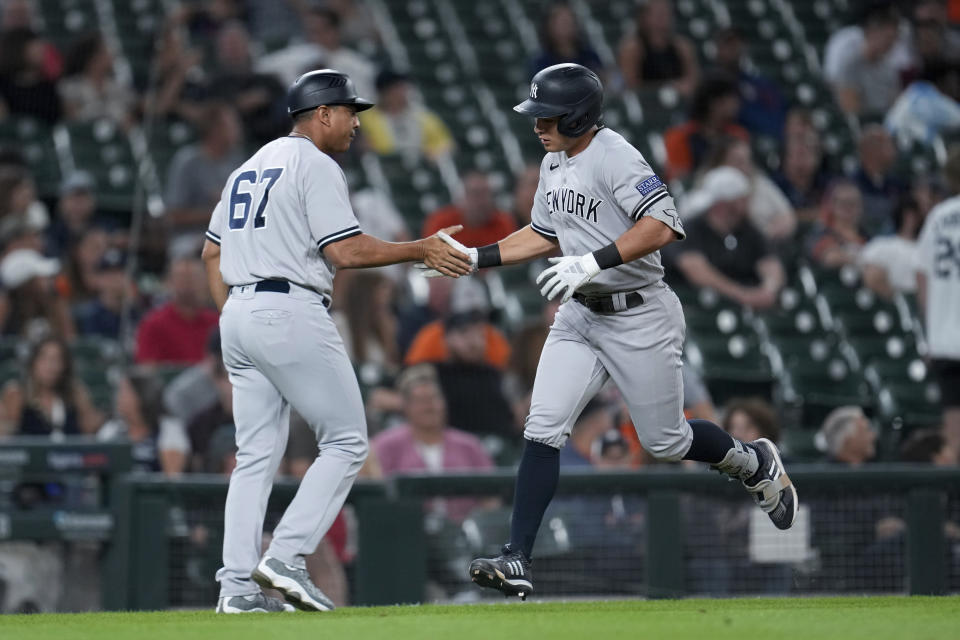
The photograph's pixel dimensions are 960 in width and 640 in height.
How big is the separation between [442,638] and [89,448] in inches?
145

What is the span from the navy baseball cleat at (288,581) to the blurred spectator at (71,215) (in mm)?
5266

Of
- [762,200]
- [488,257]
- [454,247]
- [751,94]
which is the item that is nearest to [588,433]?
[488,257]

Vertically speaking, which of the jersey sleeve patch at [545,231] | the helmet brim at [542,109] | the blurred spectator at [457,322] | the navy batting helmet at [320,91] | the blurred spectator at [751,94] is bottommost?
the blurred spectator at [457,322]

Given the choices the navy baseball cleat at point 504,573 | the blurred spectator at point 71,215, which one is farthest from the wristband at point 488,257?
the blurred spectator at point 71,215

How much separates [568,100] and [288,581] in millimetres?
1913

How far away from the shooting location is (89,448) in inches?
301

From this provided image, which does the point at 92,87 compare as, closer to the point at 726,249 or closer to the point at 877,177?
the point at 726,249

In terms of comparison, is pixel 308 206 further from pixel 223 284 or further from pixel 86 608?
pixel 86 608

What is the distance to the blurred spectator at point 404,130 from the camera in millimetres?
11906

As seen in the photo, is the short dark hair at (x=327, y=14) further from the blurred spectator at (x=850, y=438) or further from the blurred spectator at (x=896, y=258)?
the blurred spectator at (x=850, y=438)

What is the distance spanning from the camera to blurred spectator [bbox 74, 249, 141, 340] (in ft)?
32.2

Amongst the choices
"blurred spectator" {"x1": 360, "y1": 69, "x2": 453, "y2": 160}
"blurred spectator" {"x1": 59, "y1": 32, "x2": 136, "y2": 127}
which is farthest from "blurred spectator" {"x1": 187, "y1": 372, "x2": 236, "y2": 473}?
"blurred spectator" {"x1": 59, "y1": 32, "x2": 136, "y2": 127}

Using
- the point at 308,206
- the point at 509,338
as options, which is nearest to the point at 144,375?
the point at 509,338

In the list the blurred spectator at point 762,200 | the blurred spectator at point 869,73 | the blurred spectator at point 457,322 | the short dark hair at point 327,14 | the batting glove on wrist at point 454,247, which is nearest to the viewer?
the batting glove on wrist at point 454,247
